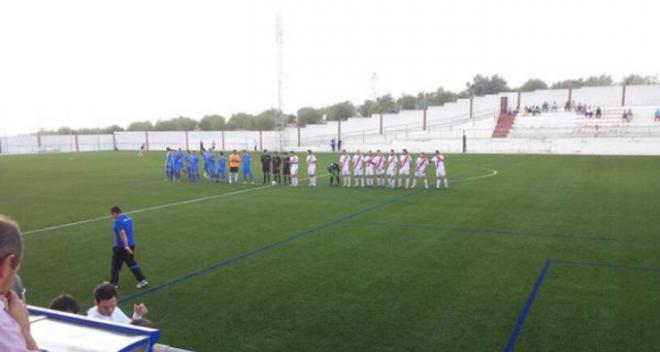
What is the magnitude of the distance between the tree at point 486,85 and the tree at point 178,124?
6537 centimetres

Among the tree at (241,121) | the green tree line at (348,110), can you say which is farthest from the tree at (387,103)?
the tree at (241,121)

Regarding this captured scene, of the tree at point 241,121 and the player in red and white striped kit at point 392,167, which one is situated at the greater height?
the tree at point 241,121

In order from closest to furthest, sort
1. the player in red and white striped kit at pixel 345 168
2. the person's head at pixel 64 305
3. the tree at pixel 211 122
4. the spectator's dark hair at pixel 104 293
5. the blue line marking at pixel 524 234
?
the person's head at pixel 64 305 → the spectator's dark hair at pixel 104 293 → the blue line marking at pixel 524 234 → the player in red and white striped kit at pixel 345 168 → the tree at pixel 211 122

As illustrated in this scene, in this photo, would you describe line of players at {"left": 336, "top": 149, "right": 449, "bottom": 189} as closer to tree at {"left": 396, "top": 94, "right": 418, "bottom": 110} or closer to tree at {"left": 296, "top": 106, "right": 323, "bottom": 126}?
tree at {"left": 396, "top": 94, "right": 418, "bottom": 110}

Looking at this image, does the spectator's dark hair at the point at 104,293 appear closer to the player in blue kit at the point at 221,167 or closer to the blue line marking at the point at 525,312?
the blue line marking at the point at 525,312

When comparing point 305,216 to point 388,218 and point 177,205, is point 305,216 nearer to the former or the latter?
point 388,218

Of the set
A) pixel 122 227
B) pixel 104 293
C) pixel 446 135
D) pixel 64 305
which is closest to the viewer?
pixel 64 305

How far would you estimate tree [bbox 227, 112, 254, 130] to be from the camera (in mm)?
111350

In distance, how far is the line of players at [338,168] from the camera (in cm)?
2108

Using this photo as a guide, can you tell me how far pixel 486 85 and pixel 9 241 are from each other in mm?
93826

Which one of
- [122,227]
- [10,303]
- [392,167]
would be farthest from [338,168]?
[10,303]

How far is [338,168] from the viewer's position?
22.5 m

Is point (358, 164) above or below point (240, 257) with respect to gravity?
above

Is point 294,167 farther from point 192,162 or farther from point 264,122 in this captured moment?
point 264,122
